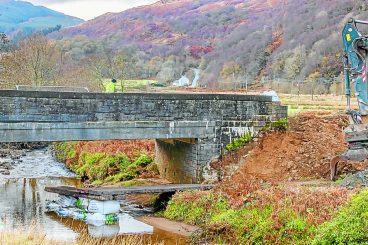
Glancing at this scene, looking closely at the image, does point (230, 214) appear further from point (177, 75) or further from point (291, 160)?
point (177, 75)

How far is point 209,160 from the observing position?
21.6 metres

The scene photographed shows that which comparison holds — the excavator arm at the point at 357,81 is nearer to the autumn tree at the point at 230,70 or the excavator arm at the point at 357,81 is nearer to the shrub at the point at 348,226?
the shrub at the point at 348,226

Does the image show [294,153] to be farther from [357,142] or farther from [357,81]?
[357,81]

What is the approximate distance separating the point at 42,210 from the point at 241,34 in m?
77.5

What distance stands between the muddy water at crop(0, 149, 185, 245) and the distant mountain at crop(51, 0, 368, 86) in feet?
90.4

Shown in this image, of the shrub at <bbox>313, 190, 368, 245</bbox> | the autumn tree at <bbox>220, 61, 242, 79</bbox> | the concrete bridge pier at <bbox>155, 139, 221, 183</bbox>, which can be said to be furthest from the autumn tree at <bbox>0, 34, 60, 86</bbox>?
the autumn tree at <bbox>220, 61, 242, 79</bbox>

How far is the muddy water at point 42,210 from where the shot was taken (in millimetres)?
16828

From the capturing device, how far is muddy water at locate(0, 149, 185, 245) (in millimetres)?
16828

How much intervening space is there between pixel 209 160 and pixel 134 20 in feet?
430

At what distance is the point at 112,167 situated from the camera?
26531mm

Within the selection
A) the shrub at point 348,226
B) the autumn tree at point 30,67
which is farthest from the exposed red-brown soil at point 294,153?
the autumn tree at point 30,67

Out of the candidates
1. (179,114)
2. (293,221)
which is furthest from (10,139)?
(293,221)

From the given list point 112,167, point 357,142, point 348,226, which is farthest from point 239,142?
point 348,226

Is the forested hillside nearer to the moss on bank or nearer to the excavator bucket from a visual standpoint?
the moss on bank
